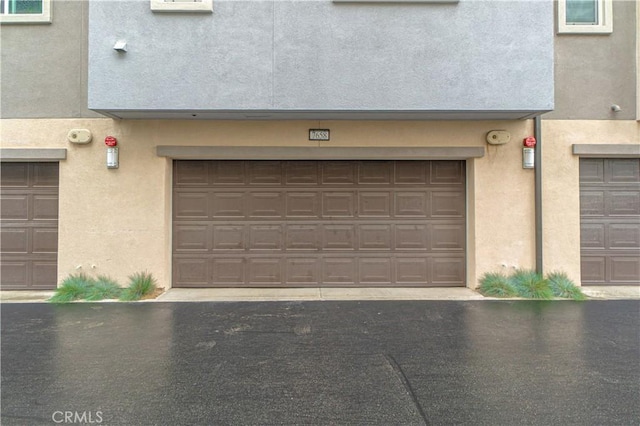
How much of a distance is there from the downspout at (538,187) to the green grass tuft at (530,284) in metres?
0.20

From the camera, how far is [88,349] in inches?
176

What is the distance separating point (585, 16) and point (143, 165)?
28.3 ft

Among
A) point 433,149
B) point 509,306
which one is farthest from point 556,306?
point 433,149

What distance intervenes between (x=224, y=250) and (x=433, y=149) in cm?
437

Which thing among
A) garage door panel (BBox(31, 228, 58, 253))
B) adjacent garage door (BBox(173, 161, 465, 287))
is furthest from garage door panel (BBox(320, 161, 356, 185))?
garage door panel (BBox(31, 228, 58, 253))

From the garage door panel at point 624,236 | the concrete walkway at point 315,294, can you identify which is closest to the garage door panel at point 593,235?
the garage door panel at point 624,236

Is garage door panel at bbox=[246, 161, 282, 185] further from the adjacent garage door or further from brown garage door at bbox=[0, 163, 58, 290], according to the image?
brown garage door at bbox=[0, 163, 58, 290]

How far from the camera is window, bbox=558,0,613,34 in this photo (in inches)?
273

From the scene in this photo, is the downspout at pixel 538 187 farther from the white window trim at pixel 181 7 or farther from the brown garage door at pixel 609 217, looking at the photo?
the white window trim at pixel 181 7

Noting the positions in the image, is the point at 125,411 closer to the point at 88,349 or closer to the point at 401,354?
the point at 88,349

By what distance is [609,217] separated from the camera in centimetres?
727

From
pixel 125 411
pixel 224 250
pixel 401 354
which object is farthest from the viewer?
pixel 224 250

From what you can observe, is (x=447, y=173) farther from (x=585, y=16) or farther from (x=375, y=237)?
(x=585, y=16)

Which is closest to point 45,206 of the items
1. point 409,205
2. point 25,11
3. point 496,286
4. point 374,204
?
point 25,11
